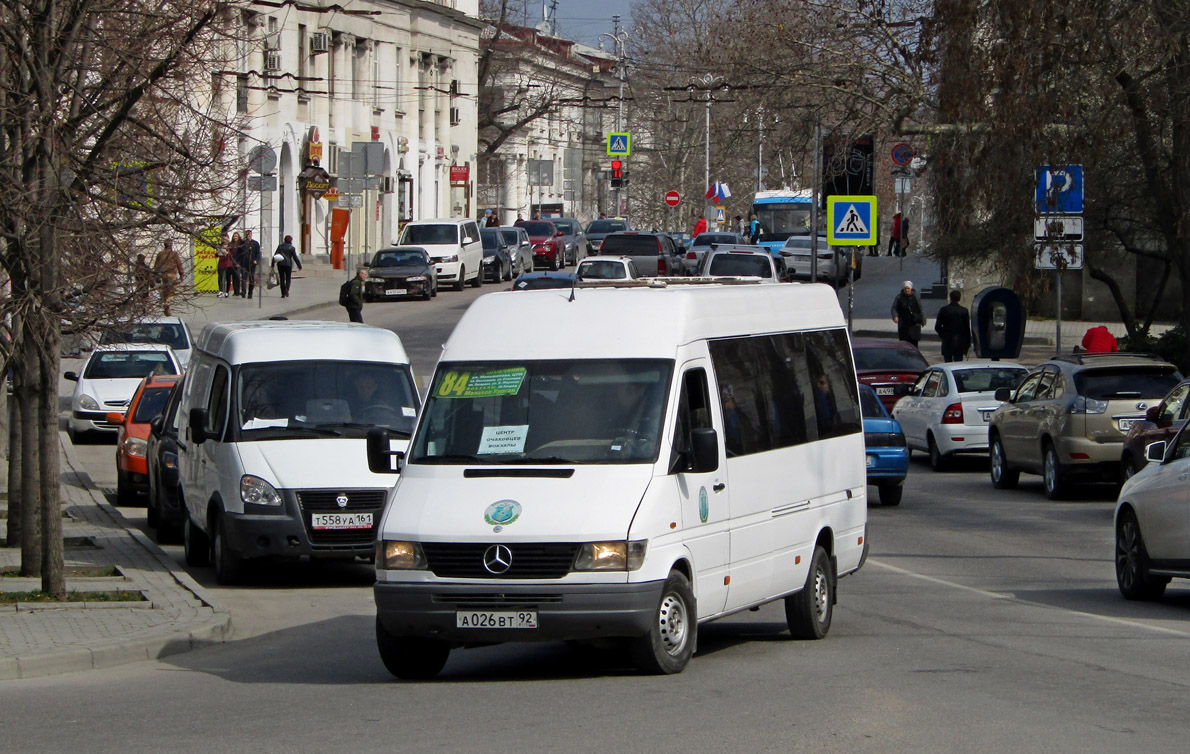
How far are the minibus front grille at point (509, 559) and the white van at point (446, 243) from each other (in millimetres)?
43665

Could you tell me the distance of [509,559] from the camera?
913 centimetres

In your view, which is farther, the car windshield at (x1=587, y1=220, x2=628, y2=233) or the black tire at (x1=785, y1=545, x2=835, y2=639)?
the car windshield at (x1=587, y1=220, x2=628, y2=233)

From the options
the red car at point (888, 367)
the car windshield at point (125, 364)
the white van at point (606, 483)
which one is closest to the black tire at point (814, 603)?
the white van at point (606, 483)

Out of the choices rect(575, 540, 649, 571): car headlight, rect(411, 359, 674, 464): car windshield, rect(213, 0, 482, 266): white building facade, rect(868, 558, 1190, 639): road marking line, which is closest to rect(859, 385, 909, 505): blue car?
rect(868, 558, 1190, 639): road marking line

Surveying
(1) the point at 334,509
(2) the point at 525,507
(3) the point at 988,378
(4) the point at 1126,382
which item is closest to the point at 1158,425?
(4) the point at 1126,382

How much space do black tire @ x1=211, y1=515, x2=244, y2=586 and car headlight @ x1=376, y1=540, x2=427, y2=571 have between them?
5.47 metres

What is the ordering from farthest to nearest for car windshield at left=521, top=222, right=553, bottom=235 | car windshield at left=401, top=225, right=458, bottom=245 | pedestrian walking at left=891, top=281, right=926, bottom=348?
1. car windshield at left=521, top=222, right=553, bottom=235
2. car windshield at left=401, top=225, right=458, bottom=245
3. pedestrian walking at left=891, top=281, right=926, bottom=348

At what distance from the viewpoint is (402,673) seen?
32.2ft

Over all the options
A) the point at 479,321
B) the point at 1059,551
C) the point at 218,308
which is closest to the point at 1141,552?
the point at 1059,551

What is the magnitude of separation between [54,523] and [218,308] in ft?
98.3

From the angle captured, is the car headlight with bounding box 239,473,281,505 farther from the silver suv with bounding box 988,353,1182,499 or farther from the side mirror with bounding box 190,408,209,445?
the silver suv with bounding box 988,353,1182,499

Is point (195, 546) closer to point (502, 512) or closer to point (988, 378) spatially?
point (502, 512)

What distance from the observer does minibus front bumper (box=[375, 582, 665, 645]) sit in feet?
29.5

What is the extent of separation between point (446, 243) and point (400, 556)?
44789 millimetres
